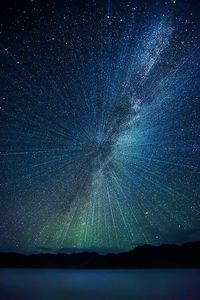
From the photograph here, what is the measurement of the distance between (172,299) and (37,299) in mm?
6072

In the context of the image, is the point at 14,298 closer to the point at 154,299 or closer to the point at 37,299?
the point at 37,299

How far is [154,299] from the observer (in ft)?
48.2

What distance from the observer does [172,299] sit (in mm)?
14297

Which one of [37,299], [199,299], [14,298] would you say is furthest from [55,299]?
[199,299]

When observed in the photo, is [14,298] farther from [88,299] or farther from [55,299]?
[88,299]

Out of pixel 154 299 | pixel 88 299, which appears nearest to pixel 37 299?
pixel 88 299

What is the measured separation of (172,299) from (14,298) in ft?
23.6

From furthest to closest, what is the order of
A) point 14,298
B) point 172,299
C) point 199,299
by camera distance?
point 14,298
point 172,299
point 199,299

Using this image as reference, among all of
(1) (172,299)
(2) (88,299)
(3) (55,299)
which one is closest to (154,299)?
(1) (172,299)

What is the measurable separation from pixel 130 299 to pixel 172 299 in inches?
74.1

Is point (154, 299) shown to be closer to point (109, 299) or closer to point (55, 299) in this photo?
point (109, 299)

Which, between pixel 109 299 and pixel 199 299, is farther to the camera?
pixel 109 299

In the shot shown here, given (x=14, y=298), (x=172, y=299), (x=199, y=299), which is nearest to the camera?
(x=199, y=299)

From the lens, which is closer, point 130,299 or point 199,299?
point 199,299
